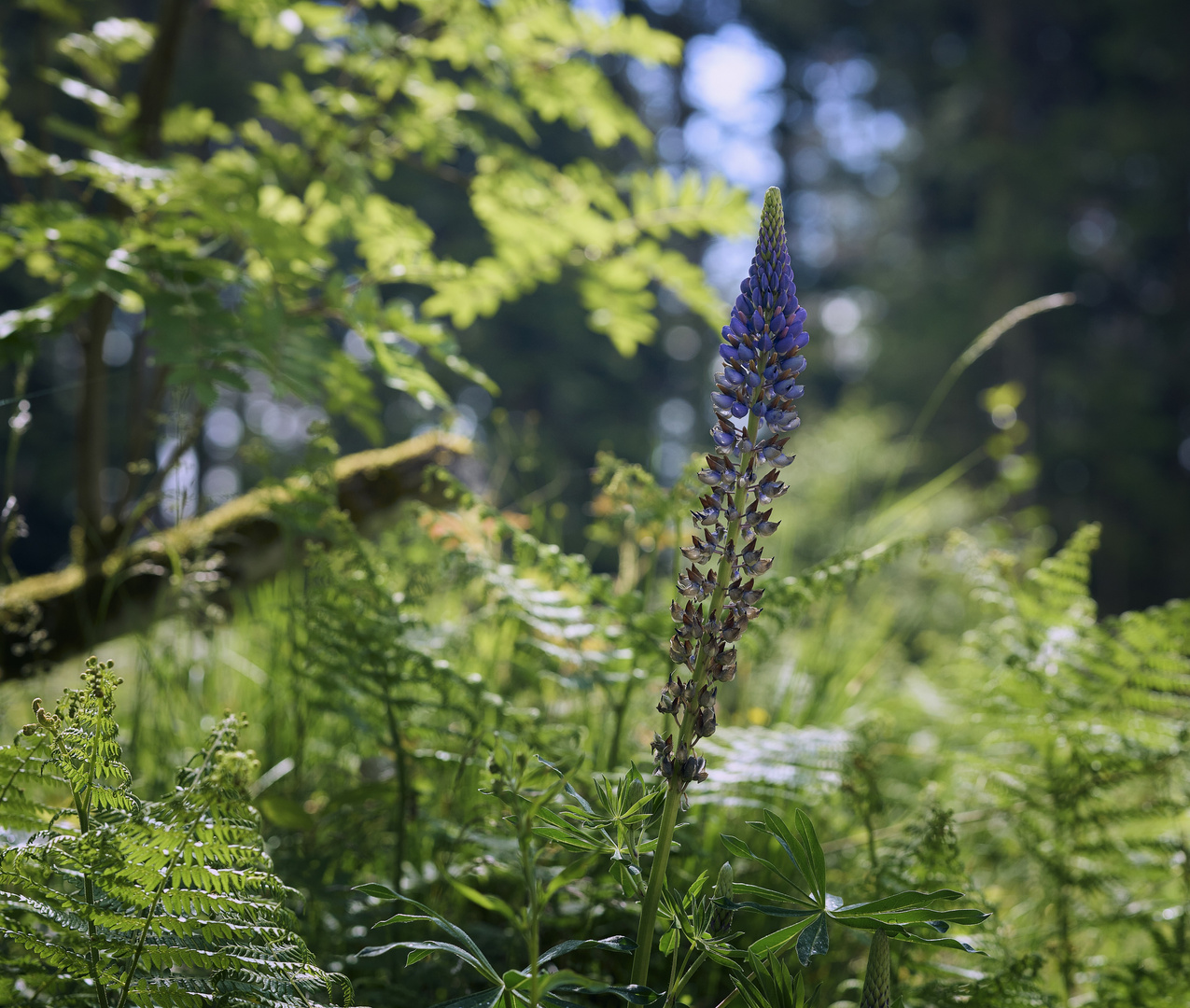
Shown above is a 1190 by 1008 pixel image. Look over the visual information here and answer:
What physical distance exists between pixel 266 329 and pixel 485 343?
54.1ft

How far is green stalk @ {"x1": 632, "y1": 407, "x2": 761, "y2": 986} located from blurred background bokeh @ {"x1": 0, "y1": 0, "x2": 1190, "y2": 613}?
37.3 ft

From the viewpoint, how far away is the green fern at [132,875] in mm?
776

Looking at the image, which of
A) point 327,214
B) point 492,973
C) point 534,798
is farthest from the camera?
point 327,214

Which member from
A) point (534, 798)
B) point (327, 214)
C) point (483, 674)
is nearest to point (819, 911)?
point (534, 798)

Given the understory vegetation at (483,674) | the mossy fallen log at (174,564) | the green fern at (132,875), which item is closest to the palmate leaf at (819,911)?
the understory vegetation at (483,674)

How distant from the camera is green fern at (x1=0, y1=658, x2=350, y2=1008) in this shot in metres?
0.78

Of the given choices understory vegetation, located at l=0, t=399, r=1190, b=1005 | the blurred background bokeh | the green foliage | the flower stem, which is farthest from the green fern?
the blurred background bokeh

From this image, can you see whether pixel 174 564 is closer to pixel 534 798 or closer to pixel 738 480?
pixel 534 798

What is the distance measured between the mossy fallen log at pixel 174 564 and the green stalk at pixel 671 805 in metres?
1.35

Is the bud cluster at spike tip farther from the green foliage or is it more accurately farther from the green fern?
the green foliage

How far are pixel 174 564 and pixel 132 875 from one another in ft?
4.48

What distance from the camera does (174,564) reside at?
1985 mm

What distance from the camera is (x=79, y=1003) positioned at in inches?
37.1

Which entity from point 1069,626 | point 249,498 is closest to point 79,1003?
point 249,498
